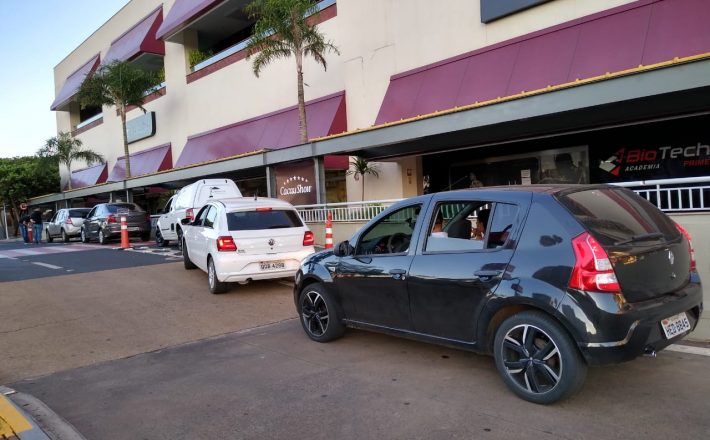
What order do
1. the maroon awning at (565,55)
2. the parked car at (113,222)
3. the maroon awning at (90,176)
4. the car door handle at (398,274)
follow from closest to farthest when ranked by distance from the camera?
1. the car door handle at (398,274)
2. the maroon awning at (565,55)
3. the parked car at (113,222)
4. the maroon awning at (90,176)

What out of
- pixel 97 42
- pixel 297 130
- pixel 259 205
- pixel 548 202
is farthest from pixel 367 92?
pixel 97 42

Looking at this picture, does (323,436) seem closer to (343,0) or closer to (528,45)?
(528,45)

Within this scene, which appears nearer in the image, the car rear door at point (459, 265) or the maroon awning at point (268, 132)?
the car rear door at point (459, 265)

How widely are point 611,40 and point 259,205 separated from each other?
849cm

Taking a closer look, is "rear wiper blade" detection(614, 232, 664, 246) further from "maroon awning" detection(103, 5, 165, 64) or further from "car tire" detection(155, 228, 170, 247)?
"maroon awning" detection(103, 5, 165, 64)

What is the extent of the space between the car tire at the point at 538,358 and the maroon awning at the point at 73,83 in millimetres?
38501

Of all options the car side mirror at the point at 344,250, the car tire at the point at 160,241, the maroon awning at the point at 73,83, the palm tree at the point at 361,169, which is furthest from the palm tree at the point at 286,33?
the maroon awning at the point at 73,83

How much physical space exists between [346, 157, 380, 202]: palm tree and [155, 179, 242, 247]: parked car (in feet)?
12.7

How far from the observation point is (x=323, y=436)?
3531 mm

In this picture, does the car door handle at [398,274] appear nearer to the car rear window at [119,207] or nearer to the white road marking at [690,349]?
the white road marking at [690,349]

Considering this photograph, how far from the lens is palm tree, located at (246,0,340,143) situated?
53.0 ft

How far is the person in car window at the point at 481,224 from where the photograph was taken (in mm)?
4312

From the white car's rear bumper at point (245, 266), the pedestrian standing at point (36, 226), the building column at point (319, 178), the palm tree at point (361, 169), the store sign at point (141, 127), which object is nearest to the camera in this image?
the white car's rear bumper at point (245, 266)

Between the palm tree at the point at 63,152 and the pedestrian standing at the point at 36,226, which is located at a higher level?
the palm tree at the point at 63,152
